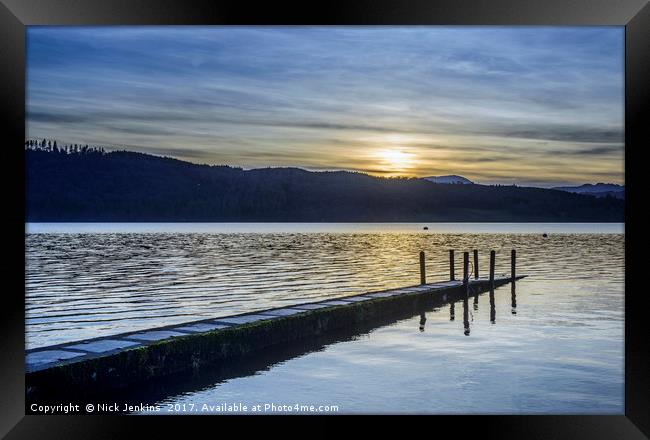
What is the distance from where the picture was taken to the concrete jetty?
24.2 feet

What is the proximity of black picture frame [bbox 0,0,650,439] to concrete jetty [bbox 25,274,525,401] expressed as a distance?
167cm

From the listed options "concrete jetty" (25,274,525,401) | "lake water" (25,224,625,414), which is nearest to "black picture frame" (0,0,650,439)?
"concrete jetty" (25,274,525,401)

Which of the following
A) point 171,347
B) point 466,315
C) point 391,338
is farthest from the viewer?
point 466,315

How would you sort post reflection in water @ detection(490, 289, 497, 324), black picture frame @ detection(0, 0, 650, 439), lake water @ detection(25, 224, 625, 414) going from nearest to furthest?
black picture frame @ detection(0, 0, 650, 439) → lake water @ detection(25, 224, 625, 414) → post reflection in water @ detection(490, 289, 497, 324)

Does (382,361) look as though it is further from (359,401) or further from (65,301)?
(65,301)

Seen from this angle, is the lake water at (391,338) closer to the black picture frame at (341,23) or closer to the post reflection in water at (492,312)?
the post reflection in water at (492,312)

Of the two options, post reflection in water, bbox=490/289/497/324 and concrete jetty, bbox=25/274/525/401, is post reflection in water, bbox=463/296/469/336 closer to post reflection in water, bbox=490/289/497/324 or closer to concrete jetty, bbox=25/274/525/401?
post reflection in water, bbox=490/289/497/324

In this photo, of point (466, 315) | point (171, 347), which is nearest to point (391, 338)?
point (466, 315)

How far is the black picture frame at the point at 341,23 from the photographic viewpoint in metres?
5.52

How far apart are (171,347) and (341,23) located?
5033 millimetres

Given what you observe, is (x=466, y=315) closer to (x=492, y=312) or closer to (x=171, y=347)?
(x=492, y=312)

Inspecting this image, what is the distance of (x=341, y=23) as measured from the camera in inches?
226

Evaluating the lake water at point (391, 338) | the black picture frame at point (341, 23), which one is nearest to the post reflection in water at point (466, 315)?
the lake water at point (391, 338)

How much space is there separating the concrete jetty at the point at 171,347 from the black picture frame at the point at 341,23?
167cm
